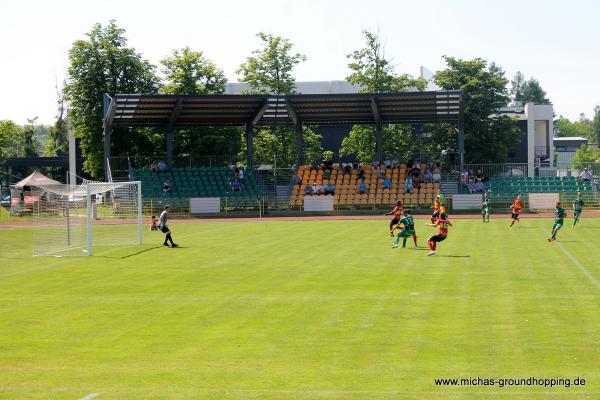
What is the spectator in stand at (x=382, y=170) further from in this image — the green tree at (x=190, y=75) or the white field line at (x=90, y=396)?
the white field line at (x=90, y=396)

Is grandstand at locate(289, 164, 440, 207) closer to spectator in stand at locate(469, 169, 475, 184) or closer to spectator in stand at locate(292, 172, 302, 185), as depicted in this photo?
spectator in stand at locate(292, 172, 302, 185)

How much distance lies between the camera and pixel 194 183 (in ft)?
204

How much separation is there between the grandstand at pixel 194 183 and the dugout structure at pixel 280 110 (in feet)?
6.42

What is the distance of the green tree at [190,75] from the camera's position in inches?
2901

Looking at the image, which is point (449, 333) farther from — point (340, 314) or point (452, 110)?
point (452, 110)

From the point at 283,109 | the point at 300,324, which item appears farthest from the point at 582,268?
the point at 283,109

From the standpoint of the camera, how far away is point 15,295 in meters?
19.5

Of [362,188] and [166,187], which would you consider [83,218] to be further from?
[362,188]

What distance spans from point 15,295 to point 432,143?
62.6 metres

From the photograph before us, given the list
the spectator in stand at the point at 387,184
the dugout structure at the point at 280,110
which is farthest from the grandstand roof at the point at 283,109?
the spectator in stand at the point at 387,184

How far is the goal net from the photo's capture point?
3281 cm

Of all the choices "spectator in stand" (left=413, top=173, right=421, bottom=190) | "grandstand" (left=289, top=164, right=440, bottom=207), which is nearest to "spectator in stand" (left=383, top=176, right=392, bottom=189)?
"grandstand" (left=289, top=164, right=440, bottom=207)

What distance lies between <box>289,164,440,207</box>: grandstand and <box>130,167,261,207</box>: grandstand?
13.1ft

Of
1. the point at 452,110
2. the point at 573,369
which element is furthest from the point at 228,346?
the point at 452,110
